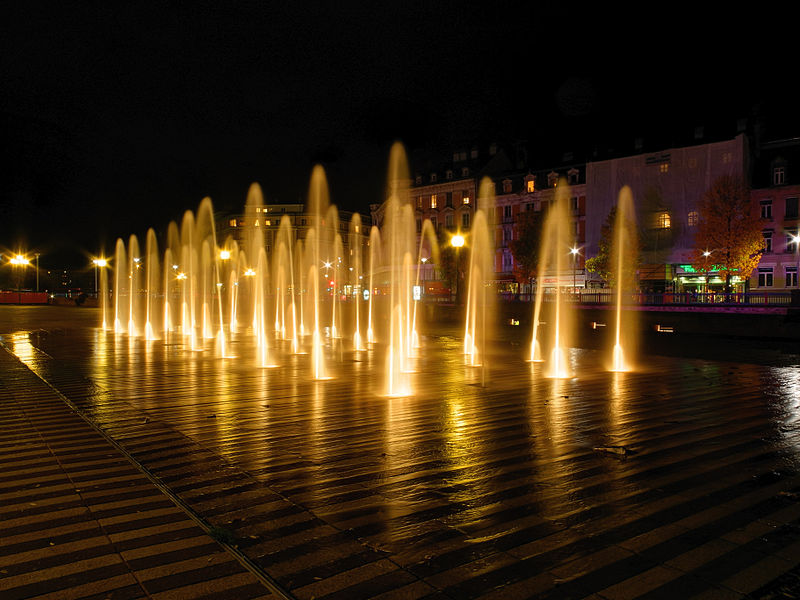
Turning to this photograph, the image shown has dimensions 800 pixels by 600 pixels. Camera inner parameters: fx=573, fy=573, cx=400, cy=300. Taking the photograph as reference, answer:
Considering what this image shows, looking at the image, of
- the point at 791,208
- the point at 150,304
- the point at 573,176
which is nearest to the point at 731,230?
the point at 791,208

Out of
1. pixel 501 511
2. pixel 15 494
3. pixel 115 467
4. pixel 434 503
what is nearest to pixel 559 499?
pixel 501 511

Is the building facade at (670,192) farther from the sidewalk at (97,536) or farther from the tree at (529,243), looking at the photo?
the sidewalk at (97,536)

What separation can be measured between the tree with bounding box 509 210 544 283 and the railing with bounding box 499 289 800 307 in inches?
399

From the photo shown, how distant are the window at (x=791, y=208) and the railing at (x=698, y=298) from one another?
10569mm

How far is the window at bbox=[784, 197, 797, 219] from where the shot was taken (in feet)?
145

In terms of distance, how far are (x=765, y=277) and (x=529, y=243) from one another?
1932cm

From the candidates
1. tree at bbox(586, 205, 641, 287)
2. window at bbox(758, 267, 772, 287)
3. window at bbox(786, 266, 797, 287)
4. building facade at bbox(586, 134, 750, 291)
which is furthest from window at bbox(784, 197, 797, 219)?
tree at bbox(586, 205, 641, 287)

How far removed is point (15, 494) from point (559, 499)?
192 inches

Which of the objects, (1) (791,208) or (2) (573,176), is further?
(2) (573,176)

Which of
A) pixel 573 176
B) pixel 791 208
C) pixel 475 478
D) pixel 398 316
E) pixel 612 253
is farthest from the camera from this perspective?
pixel 573 176

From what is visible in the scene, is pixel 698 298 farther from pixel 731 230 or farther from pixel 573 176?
pixel 573 176

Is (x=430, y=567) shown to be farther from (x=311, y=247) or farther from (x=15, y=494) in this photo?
(x=311, y=247)

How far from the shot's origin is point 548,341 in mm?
22781

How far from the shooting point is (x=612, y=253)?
49062mm
